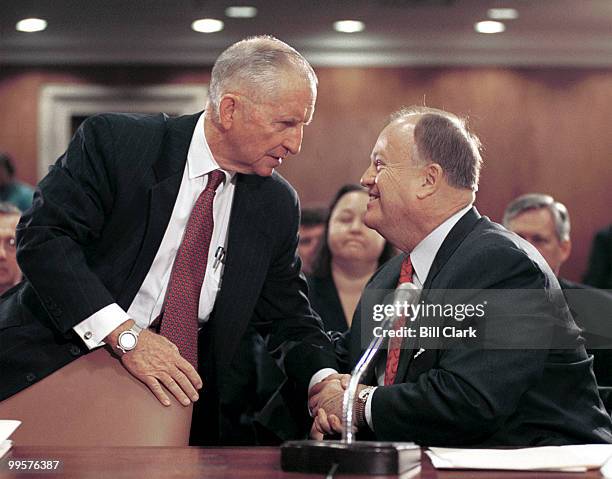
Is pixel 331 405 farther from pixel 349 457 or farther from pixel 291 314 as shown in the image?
pixel 349 457

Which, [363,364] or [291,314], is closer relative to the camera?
[363,364]

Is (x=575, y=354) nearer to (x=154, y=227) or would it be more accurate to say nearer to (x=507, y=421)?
(x=507, y=421)

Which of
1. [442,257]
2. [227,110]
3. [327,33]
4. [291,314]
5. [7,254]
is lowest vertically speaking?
[291,314]

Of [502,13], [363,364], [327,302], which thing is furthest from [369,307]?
[502,13]

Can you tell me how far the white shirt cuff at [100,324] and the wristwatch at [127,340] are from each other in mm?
26

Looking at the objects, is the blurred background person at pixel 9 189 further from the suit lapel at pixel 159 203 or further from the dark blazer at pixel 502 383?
the dark blazer at pixel 502 383

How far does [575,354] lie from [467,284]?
0.25 m

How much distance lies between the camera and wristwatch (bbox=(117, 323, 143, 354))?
78.9 inches

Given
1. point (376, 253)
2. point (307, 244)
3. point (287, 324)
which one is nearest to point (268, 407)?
point (287, 324)

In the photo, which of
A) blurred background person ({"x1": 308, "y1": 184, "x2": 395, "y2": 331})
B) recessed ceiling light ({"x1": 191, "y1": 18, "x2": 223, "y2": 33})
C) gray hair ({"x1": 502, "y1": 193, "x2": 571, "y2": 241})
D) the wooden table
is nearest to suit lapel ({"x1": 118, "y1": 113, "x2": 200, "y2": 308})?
the wooden table

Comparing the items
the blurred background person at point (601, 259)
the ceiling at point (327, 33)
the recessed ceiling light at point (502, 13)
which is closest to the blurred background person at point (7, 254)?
the blurred background person at point (601, 259)

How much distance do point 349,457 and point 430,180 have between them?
93 centimetres

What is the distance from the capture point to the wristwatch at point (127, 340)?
2004 millimetres

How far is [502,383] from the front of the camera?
1.81m
